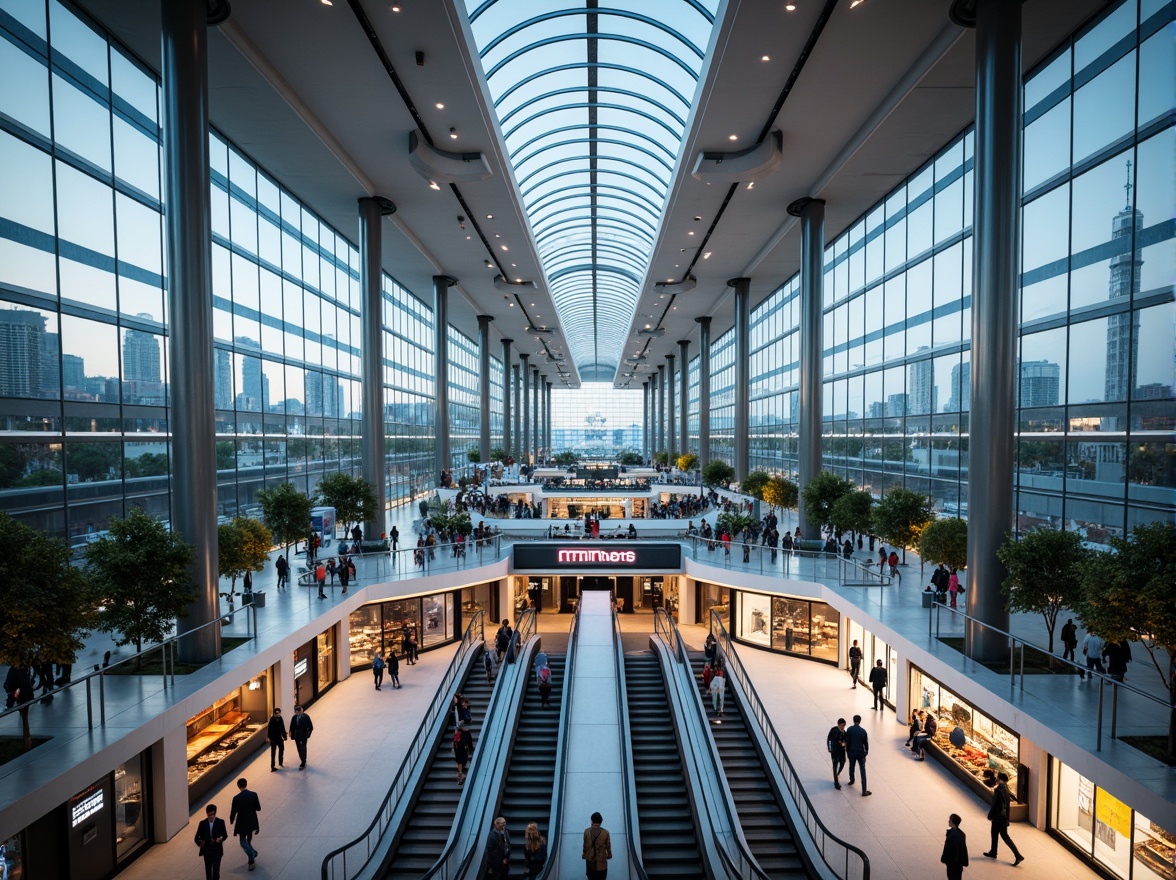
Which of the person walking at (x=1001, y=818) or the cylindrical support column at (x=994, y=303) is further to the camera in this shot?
the cylindrical support column at (x=994, y=303)

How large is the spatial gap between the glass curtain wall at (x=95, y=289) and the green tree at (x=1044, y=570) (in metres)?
18.4

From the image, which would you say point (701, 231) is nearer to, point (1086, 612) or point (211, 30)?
point (211, 30)

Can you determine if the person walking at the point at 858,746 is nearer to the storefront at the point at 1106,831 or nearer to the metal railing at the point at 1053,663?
the metal railing at the point at 1053,663

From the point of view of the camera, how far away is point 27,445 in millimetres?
13250

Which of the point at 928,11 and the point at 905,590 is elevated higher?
the point at 928,11

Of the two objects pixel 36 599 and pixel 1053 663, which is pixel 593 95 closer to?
pixel 1053 663

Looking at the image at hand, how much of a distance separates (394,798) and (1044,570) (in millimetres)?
11920

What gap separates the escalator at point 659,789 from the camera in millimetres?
10836

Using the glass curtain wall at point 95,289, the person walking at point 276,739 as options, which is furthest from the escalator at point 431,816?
the glass curtain wall at point 95,289

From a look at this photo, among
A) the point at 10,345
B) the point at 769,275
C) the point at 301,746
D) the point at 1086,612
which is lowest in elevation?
the point at 301,746

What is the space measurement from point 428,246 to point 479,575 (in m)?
18.7

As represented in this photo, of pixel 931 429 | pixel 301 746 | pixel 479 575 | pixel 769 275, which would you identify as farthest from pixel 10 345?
pixel 769 275

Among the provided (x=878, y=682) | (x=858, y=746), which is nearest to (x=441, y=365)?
(x=878, y=682)

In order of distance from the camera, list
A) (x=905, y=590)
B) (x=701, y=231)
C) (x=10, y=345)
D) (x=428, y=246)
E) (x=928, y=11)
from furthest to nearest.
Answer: (x=428, y=246) → (x=701, y=231) → (x=905, y=590) → (x=928, y=11) → (x=10, y=345)
